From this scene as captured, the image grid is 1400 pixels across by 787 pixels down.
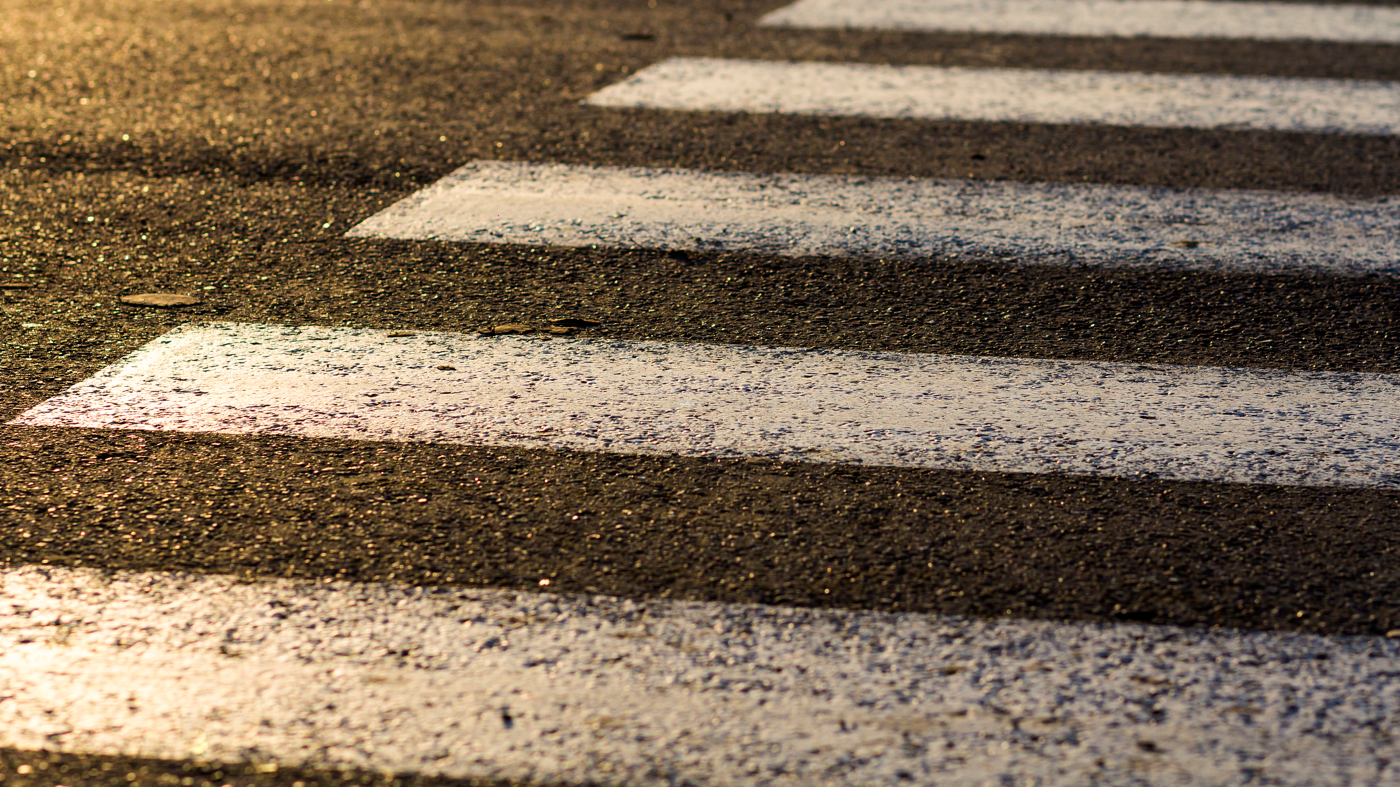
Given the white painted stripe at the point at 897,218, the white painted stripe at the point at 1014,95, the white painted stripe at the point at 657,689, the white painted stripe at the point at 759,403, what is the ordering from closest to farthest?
1. the white painted stripe at the point at 657,689
2. the white painted stripe at the point at 759,403
3. the white painted stripe at the point at 897,218
4. the white painted stripe at the point at 1014,95

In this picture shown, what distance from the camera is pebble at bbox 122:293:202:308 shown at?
11.8ft

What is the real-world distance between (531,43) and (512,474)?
4105mm

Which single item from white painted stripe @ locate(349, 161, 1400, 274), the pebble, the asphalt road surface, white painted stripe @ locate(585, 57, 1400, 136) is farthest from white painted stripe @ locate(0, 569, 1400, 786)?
white painted stripe @ locate(585, 57, 1400, 136)

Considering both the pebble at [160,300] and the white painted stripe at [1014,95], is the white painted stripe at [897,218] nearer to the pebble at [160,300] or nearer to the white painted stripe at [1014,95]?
the pebble at [160,300]

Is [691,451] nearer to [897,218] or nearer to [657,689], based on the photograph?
[657,689]

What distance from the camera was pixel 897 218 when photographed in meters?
4.28

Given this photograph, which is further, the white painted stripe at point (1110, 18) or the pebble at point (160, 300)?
the white painted stripe at point (1110, 18)

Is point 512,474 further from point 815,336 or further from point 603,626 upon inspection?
point 815,336

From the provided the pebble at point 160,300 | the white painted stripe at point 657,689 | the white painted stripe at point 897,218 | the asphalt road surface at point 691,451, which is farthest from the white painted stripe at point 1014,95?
the white painted stripe at point 657,689

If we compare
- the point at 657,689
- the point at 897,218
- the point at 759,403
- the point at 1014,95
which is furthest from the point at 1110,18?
the point at 657,689

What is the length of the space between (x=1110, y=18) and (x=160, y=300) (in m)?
4.95

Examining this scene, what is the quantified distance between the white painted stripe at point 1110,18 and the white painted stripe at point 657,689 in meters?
5.10

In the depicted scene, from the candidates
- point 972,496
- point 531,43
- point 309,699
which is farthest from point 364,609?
point 531,43

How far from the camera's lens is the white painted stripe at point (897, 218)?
402 cm
